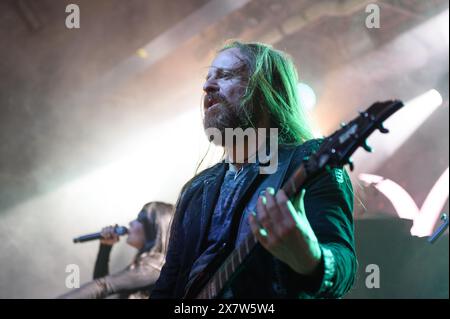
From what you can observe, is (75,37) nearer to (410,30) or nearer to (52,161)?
(52,161)

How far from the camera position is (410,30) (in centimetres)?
580

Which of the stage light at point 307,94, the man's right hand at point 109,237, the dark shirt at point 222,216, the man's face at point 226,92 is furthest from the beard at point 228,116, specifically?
the stage light at point 307,94

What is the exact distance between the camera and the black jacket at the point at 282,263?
1314 mm

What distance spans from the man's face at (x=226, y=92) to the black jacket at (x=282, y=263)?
0.84 ft

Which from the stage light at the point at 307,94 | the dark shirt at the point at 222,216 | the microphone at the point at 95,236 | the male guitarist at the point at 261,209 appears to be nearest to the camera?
the male guitarist at the point at 261,209

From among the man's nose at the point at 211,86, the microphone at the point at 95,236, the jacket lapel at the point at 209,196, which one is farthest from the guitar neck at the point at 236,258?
the microphone at the point at 95,236

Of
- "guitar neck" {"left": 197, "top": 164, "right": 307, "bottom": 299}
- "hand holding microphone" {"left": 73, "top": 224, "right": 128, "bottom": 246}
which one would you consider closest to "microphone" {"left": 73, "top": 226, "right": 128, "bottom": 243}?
"hand holding microphone" {"left": 73, "top": 224, "right": 128, "bottom": 246}

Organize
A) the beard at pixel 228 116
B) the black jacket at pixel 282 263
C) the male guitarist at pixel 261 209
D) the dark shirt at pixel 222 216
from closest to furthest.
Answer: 1. the male guitarist at pixel 261 209
2. the black jacket at pixel 282 263
3. the dark shirt at pixel 222 216
4. the beard at pixel 228 116

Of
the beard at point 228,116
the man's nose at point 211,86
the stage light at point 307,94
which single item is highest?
the stage light at point 307,94

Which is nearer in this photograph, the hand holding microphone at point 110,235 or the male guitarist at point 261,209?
the male guitarist at point 261,209

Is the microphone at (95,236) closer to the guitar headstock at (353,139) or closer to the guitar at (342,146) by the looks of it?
the guitar at (342,146)

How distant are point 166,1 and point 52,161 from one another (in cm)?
238

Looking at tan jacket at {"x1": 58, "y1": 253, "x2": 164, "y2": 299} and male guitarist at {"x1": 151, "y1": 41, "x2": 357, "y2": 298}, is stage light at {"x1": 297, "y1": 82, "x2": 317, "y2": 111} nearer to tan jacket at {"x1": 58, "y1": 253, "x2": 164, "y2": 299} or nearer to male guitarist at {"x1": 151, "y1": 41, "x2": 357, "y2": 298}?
tan jacket at {"x1": 58, "y1": 253, "x2": 164, "y2": 299}

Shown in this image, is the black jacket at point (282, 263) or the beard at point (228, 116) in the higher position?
the beard at point (228, 116)
